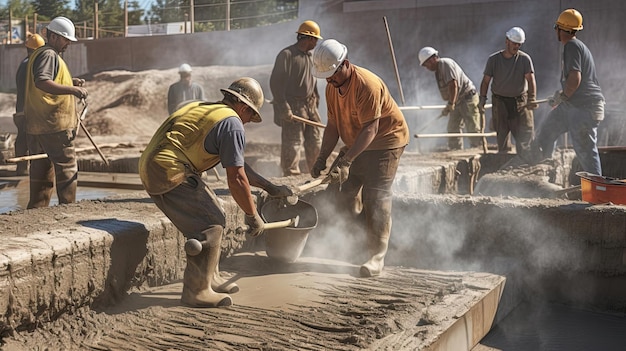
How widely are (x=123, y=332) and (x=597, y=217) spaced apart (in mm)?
3537

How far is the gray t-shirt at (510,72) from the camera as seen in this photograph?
8.53 meters

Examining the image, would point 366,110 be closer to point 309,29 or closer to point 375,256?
point 375,256

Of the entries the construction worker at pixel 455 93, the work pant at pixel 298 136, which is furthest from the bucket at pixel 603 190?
the construction worker at pixel 455 93

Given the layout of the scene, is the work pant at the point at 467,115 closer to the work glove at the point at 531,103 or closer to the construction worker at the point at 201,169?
the work glove at the point at 531,103

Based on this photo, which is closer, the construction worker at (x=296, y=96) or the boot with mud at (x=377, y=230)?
the boot with mud at (x=377, y=230)

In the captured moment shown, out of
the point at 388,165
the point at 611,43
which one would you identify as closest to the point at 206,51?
the point at 611,43

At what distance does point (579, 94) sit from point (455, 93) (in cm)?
244

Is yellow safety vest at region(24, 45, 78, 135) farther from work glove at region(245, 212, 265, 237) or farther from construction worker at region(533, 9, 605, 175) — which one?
construction worker at region(533, 9, 605, 175)

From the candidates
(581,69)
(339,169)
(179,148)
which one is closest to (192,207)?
(179,148)

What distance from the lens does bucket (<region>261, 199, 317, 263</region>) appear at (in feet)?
17.4

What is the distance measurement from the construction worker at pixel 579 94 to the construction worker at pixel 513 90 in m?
1.32

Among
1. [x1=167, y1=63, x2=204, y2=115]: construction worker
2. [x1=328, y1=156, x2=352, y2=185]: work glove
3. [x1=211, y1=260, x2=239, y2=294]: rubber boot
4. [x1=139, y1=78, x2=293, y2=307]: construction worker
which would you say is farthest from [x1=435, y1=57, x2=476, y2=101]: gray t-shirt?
[x1=211, y1=260, x2=239, y2=294]: rubber boot

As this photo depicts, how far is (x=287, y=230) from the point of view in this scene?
17.2ft

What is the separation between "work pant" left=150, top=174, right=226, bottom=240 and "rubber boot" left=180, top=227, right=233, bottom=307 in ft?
0.24
